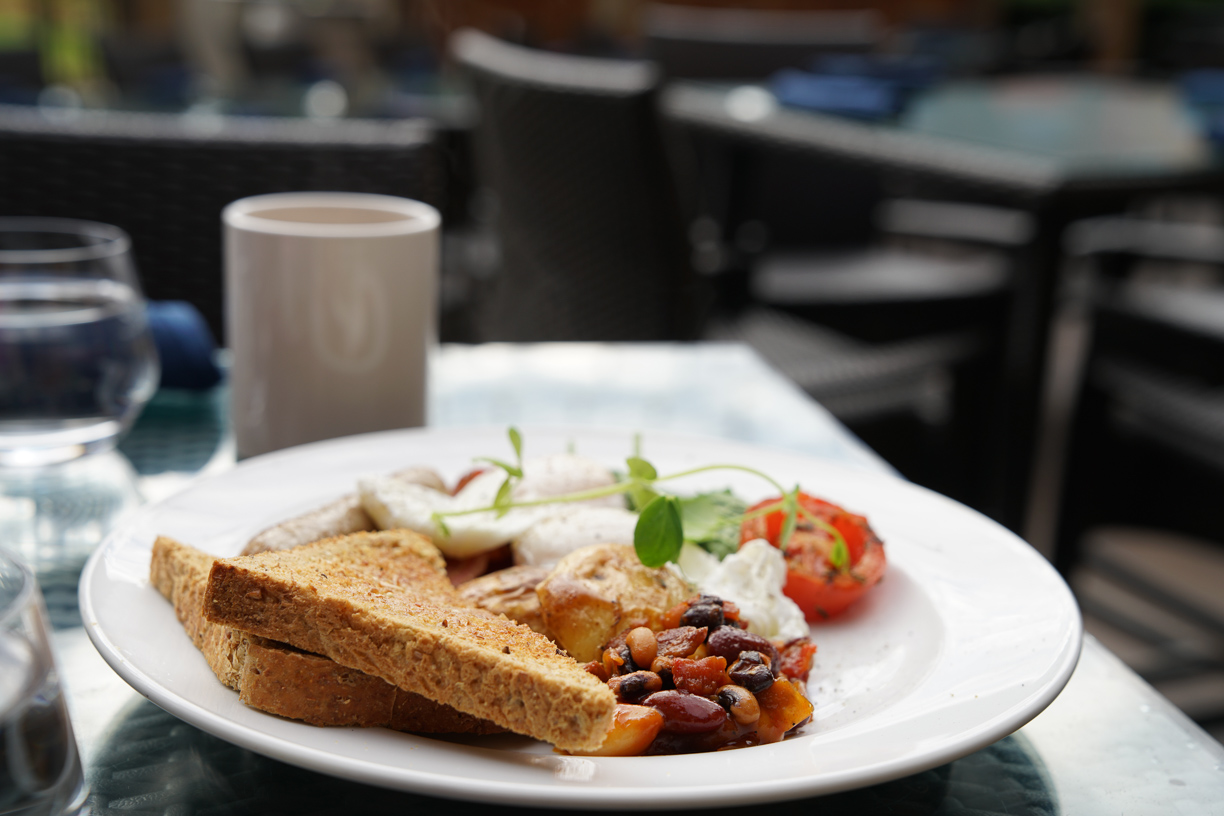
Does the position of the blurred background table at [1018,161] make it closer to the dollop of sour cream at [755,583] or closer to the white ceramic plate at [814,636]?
the white ceramic plate at [814,636]

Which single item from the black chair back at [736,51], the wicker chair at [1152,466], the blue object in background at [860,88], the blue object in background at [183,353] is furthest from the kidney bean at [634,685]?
the black chair back at [736,51]

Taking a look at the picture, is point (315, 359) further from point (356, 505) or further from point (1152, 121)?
point (1152, 121)

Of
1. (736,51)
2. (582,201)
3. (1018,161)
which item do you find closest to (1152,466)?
(1018,161)

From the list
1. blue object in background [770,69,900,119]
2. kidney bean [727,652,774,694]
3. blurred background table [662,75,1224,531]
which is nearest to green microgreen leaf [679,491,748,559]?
kidney bean [727,652,774,694]

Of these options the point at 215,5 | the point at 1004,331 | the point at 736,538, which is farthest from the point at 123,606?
the point at 215,5

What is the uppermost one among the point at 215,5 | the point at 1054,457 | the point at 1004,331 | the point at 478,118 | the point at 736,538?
the point at 215,5

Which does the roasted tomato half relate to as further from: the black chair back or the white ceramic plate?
the black chair back
